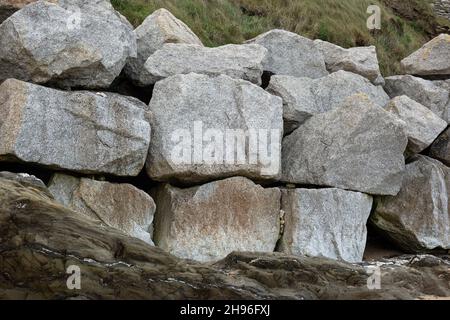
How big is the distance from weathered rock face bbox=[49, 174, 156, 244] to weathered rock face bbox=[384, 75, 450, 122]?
5.29 meters

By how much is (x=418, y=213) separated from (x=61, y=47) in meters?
5.39

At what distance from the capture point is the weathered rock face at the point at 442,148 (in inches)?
411

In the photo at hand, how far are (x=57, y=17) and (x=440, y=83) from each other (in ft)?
21.8

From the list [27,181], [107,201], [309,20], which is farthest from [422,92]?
[309,20]

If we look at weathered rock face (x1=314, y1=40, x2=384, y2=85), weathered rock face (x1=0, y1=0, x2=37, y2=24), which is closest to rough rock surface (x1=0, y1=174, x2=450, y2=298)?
weathered rock face (x1=0, y1=0, x2=37, y2=24)

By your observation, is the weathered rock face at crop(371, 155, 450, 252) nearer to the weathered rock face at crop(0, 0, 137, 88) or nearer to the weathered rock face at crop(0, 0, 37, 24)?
the weathered rock face at crop(0, 0, 137, 88)

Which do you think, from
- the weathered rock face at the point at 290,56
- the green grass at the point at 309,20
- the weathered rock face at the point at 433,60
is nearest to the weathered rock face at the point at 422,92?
the weathered rock face at the point at 433,60

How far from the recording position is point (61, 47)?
7.91 meters

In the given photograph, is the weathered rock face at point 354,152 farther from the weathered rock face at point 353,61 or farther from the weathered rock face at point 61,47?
the weathered rock face at point 61,47

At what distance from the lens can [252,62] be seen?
929cm

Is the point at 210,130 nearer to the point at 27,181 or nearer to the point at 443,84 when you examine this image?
the point at 27,181

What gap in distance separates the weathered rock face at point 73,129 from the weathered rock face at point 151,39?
1019mm

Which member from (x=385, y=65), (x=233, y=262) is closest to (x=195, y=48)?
(x=233, y=262)

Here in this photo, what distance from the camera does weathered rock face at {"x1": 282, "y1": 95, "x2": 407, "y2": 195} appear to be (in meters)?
8.78
